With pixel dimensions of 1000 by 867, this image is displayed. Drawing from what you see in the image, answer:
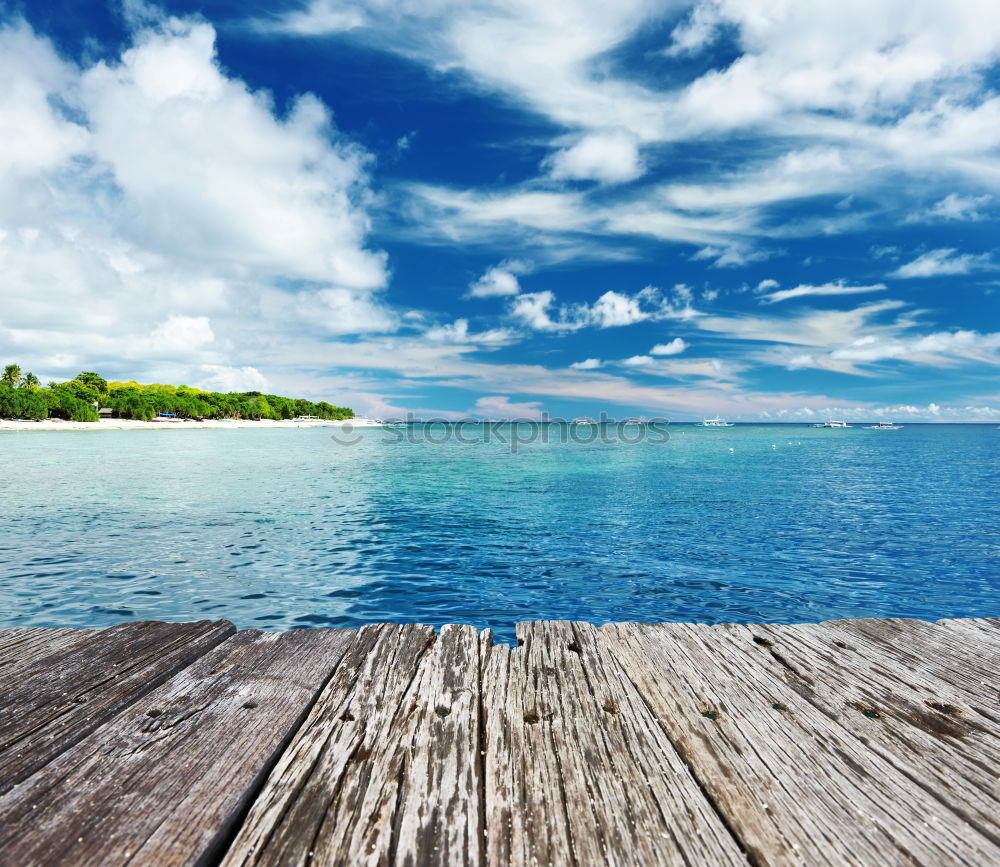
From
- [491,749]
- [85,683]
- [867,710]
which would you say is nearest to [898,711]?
[867,710]

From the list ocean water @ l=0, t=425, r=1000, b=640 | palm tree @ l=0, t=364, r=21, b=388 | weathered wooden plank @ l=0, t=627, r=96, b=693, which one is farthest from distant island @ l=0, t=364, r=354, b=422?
weathered wooden plank @ l=0, t=627, r=96, b=693

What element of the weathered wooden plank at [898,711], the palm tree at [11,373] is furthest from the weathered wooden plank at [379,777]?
the palm tree at [11,373]

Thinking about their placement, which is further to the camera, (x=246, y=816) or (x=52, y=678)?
(x=52, y=678)

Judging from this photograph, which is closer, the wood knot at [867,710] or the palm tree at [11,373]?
the wood knot at [867,710]

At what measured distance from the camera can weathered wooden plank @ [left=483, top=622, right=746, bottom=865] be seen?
7.37 ft

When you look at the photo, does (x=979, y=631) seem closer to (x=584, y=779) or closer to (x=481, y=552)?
(x=584, y=779)

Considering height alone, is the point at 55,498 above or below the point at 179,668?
below

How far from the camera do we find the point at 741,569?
15961 millimetres

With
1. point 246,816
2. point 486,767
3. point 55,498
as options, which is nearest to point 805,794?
point 486,767

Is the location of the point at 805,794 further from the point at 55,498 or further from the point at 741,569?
the point at 55,498

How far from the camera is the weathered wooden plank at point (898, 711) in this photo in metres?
2.70

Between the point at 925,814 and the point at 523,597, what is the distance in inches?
427

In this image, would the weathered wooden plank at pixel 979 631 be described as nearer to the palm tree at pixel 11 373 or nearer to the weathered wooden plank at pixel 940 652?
the weathered wooden plank at pixel 940 652

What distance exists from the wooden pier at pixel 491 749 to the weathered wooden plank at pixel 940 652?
3cm
